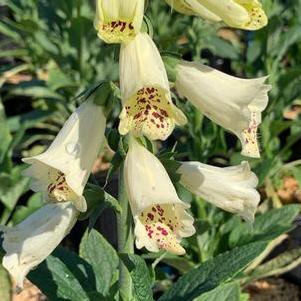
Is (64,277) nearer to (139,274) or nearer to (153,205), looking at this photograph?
(139,274)

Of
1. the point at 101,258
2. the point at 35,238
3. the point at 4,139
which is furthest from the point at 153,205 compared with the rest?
the point at 4,139

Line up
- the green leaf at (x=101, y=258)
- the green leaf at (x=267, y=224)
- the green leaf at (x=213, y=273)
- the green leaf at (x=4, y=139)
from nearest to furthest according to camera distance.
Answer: the green leaf at (x=213, y=273) → the green leaf at (x=101, y=258) → the green leaf at (x=267, y=224) → the green leaf at (x=4, y=139)

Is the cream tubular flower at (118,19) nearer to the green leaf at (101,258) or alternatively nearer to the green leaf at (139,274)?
the green leaf at (139,274)

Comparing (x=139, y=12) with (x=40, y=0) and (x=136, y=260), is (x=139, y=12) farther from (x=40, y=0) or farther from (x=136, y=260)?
(x=40, y=0)

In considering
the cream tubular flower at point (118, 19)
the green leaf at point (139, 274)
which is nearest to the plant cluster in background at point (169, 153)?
the green leaf at point (139, 274)

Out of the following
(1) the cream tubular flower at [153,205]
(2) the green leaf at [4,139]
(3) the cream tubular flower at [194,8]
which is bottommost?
(2) the green leaf at [4,139]

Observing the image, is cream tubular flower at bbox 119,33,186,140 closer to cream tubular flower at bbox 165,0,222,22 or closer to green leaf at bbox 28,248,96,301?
cream tubular flower at bbox 165,0,222,22
